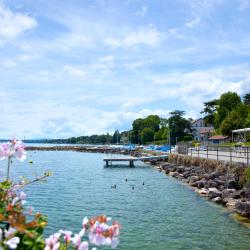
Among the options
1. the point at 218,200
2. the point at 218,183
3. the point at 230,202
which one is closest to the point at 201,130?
the point at 218,183

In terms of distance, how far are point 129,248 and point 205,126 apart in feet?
421

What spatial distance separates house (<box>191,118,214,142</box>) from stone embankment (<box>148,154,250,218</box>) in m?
81.7

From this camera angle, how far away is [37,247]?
9.82 ft

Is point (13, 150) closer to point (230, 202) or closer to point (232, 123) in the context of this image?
point (230, 202)

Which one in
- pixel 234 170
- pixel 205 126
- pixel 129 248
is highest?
pixel 205 126

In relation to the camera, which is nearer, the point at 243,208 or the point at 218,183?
the point at 243,208

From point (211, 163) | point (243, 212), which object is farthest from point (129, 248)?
point (211, 163)

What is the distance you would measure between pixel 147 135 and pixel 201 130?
2040 cm

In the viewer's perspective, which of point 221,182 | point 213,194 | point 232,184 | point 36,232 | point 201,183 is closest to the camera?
point 36,232

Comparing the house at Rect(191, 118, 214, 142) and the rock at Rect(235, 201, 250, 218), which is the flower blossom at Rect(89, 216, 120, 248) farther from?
the house at Rect(191, 118, 214, 142)

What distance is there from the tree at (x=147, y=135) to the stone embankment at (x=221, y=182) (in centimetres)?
10359

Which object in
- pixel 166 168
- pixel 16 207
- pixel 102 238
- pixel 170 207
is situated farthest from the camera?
pixel 166 168

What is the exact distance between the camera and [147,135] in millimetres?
145875

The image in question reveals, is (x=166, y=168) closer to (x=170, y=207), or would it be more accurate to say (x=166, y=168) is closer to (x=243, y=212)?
(x=170, y=207)
